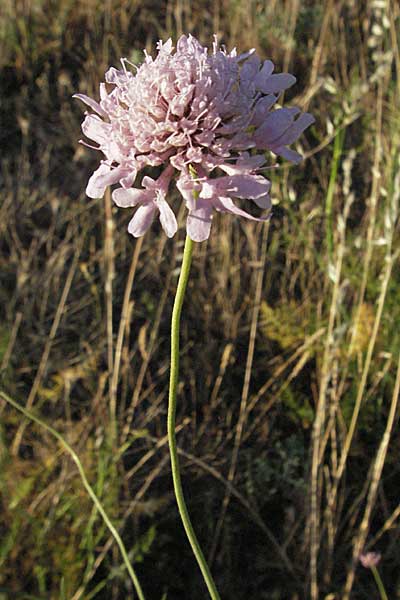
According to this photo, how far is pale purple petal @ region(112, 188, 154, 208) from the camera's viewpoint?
0.82m

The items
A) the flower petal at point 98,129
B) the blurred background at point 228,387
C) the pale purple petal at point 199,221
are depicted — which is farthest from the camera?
the blurred background at point 228,387

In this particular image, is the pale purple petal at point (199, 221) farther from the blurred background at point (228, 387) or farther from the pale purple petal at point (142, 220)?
the blurred background at point (228, 387)

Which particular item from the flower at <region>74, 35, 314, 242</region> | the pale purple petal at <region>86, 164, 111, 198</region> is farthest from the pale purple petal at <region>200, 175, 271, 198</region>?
the pale purple petal at <region>86, 164, 111, 198</region>

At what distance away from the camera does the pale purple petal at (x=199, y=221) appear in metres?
0.76

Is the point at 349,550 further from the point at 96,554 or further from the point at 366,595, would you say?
the point at 96,554

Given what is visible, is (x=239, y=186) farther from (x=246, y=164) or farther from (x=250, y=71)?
(x=250, y=71)

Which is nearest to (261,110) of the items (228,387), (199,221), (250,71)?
(250,71)

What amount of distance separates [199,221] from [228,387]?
3.43 ft

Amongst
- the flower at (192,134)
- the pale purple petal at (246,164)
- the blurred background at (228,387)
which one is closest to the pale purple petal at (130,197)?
the flower at (192,134)

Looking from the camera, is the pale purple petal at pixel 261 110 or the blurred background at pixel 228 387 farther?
the blurred background at pixel 228 387

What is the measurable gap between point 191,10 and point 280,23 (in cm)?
37

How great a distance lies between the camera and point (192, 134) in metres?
0.82

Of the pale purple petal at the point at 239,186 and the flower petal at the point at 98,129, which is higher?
the flower petal at the point at 98,129

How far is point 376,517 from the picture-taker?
1.59 m
